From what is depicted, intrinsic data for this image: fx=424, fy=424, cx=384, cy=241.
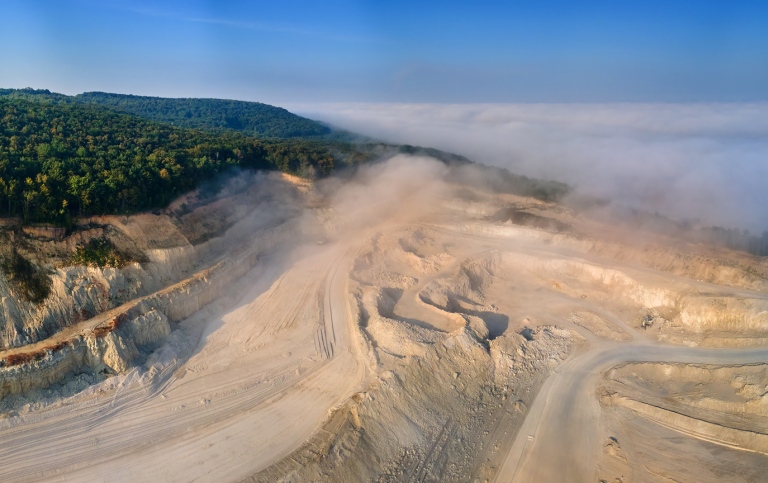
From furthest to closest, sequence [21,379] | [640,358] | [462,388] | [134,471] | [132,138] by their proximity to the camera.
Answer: [132,138] → [640,358] → [462,388] → [21,379] → [134,471]

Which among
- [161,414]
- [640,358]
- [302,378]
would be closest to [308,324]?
[302,378]

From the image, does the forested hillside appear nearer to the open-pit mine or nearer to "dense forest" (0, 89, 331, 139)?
"dense forest" (0, 89, 331, 139)

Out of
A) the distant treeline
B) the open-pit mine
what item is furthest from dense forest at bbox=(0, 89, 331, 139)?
the open-pit mine

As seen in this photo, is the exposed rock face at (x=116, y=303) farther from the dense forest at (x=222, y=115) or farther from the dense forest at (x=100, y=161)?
the dense forest at (x=222, y=115)

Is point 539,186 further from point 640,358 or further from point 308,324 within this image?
point 308,324

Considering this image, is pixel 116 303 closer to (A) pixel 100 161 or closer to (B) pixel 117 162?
(A) pixel 100 161

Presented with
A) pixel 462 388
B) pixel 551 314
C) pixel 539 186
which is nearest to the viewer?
pixel 462 388
